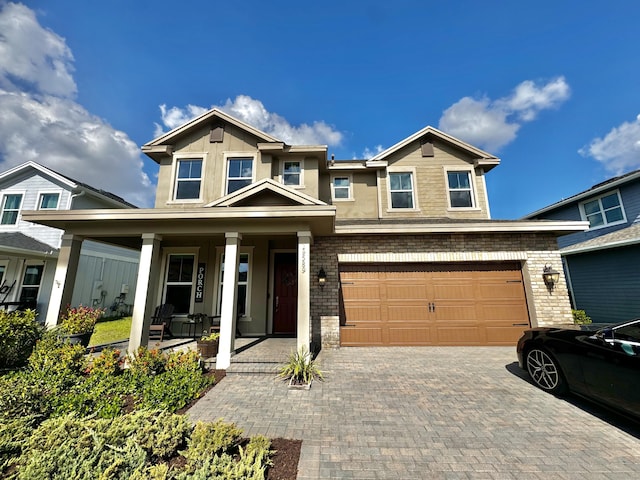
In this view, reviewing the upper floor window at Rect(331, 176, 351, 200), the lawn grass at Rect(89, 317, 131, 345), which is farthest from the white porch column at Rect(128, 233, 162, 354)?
the upper floor window at Rect(331, 176, 351, 200)

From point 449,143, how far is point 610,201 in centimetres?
767

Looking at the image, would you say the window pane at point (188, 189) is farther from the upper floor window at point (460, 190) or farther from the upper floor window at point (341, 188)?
the upper floor window at point (460, 190)

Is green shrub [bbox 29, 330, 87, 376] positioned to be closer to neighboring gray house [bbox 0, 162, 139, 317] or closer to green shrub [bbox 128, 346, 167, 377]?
green shrub [bbox 128, 346, 167, 377]

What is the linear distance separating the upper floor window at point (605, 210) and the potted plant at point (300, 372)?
13.8 m

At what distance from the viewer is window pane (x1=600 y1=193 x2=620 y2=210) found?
35.3 feet

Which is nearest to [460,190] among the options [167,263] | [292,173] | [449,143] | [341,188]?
[449,143]

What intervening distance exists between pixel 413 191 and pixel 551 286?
5069 mm

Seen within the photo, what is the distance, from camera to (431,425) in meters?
3.35

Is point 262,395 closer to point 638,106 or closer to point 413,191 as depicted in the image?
point 413,191

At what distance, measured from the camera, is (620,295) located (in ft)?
30.3

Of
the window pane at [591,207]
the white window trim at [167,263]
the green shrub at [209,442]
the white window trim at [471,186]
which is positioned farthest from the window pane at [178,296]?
the window pane at [591,207]

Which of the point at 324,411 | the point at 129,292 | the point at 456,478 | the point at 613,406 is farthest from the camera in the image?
the point at 129,292

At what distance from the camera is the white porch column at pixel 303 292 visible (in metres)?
5.59

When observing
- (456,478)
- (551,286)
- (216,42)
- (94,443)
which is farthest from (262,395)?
(216,42)
